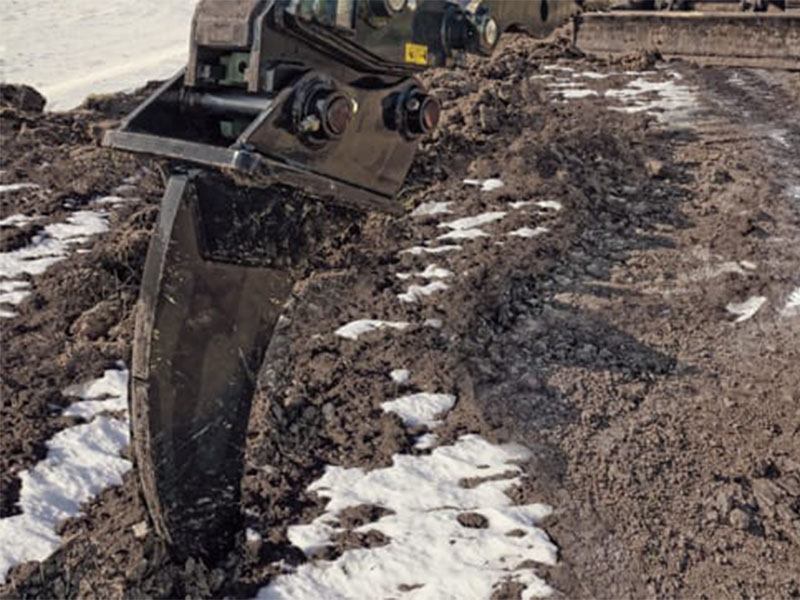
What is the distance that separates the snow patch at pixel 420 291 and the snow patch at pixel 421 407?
2.82 feet

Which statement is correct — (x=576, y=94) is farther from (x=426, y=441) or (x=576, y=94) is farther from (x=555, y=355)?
(x=426, y=441)

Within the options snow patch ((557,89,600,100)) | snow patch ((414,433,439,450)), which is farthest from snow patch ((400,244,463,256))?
snow patch ((557,89,600,100))

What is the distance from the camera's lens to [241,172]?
81.6 inches

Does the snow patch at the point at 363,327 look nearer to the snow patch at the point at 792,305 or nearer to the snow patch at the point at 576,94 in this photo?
the snow patch at the point at 792,305

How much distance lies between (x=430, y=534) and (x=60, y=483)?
1436 mm

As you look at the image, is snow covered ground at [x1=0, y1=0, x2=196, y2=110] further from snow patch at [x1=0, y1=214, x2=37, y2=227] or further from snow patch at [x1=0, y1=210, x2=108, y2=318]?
snow patch at [x1=0, y1=210, x2=108, y2=318]

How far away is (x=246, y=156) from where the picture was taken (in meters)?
2.06

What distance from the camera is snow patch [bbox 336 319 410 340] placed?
4.27m

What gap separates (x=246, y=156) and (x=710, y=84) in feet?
22.2

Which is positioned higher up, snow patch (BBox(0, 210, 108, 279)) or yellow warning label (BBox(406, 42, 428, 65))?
yellow warning label (BBox(406, 42, 428, 65))

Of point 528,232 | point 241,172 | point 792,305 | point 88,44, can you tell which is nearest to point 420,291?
point 528,232

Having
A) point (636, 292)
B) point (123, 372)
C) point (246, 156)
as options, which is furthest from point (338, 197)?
point (636, 292)

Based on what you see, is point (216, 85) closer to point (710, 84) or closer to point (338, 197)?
point (338, 197)

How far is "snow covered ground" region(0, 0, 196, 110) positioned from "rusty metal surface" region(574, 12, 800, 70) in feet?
15.2
